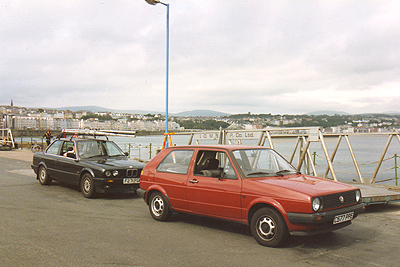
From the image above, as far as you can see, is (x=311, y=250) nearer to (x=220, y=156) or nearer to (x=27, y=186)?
(x=220, y=156)

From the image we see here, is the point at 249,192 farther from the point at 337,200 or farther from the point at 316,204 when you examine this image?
the point at 337,200

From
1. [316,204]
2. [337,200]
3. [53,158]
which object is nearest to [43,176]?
[53,158]

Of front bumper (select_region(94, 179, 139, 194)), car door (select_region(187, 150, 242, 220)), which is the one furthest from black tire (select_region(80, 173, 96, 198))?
car door (select_region(187, 150, 242, 220))

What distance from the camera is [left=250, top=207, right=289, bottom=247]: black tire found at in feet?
15.9

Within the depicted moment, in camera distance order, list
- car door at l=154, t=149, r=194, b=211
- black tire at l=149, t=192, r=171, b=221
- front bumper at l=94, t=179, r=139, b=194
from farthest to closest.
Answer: front bumper at l=94, t=179, r=139, b=194 → black tire at l=149, t=192, r=171, b=221 → car door at l=154, t=149, r=194, b=211

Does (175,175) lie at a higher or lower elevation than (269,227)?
higher

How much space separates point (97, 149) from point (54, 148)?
1.77 m

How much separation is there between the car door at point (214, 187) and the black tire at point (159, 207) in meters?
0.65

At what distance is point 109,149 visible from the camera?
35.1ft

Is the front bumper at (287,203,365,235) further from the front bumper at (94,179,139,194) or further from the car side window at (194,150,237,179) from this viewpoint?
the front bumper at (94,179,139,194)

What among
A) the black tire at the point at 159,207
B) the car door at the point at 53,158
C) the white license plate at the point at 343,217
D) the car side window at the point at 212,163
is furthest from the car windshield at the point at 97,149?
the white license plate at the point at 343,217

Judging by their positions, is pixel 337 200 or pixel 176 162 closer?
pixel 337 200

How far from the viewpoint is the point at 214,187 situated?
577 cm

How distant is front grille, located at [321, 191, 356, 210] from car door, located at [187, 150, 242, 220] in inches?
50.7
